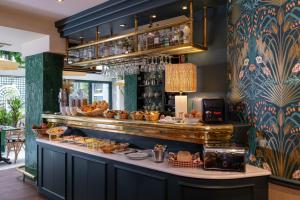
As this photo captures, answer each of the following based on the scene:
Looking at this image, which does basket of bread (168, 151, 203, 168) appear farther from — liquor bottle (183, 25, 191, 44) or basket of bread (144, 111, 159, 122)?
liquor bottle (183, 25, 191, 44)

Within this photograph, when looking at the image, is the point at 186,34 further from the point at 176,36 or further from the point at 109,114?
the point at 109,114

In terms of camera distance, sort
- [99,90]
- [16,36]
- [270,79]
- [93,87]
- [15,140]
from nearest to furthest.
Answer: [270,79] < [16,36] < [15,140] < [99,90] < [93,87]

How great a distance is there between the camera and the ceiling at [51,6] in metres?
4.02

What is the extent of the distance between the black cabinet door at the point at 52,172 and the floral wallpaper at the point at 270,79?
104 inches

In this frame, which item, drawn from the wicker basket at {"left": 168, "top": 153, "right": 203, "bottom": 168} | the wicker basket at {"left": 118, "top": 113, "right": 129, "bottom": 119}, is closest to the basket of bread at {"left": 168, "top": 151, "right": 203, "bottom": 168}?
the wicker basket at {"left": 168, "top": 153, "right": 203, "bottom": 168}

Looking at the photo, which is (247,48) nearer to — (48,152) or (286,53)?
(286,53)

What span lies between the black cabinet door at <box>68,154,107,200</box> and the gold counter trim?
20.3 inches

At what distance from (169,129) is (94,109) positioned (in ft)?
5.52

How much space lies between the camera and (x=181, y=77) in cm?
362

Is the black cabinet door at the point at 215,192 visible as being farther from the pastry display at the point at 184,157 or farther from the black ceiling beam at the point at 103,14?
the black ceiling beam at the point at 103,14

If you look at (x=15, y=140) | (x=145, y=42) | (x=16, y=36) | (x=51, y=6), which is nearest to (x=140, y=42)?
(x=145, y=42)

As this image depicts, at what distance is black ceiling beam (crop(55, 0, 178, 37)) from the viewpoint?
3652 mm

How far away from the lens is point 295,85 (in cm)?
238

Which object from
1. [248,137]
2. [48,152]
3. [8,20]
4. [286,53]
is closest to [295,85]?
[286,53]
